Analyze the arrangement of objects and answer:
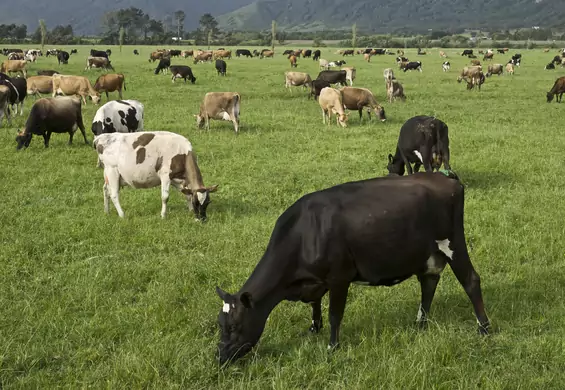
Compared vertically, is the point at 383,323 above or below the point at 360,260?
below

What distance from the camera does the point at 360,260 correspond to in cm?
512

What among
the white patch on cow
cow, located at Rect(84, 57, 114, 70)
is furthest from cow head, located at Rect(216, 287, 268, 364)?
cow, located at Rect(84, 57, 114, 70)

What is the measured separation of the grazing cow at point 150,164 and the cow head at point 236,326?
4.83 metres

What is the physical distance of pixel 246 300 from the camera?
4891 mm

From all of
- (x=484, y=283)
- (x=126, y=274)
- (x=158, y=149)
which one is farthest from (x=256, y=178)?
(x=484, y=283)

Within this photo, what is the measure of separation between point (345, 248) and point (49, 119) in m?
13.1

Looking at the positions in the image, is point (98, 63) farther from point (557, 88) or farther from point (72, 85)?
point (557, 88)

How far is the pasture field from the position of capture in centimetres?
492

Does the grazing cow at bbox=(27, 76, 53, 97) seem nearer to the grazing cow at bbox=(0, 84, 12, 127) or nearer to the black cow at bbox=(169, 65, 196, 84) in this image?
the grazing cow at bbox=(0, 84, 12, 127)

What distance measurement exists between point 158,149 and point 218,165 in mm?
4053

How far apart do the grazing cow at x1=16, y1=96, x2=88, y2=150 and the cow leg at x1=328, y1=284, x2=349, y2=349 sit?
42.2ft

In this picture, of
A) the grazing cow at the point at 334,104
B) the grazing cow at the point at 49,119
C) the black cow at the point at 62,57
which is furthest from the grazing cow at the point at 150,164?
the black cow at the point at 62,57

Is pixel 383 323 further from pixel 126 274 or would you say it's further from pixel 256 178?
pixel 256 178

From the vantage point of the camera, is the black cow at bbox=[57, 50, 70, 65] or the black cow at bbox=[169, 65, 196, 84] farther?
the black cow at bbox=[57, 50, 70, 65]
